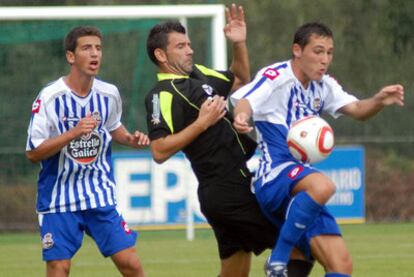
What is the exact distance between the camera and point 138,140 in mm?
8633

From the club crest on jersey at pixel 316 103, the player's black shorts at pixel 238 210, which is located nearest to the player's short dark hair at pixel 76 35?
the player's black shorts at pixel 238 210

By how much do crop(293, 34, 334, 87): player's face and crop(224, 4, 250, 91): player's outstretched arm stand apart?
2.42 ft

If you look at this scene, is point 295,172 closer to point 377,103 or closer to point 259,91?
point 259,91

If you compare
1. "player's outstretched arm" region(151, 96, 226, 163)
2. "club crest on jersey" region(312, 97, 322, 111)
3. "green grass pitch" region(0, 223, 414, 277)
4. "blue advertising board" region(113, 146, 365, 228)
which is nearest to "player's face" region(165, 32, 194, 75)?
"player's outstretched arm" region(151, 96, 226, 163)

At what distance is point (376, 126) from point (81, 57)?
35.4 ft

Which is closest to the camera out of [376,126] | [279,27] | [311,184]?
[311,184]

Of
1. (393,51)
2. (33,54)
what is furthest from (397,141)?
(33,54)

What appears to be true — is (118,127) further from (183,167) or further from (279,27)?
(279,27)

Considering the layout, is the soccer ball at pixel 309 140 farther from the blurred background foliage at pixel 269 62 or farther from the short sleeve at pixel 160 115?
the blurred background foliage at pixel 269 62

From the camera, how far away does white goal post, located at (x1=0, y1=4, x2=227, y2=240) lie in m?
15.1

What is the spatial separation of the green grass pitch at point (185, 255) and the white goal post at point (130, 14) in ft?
2.97

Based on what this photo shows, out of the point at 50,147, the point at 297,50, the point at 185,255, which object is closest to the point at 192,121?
the point at 297,50

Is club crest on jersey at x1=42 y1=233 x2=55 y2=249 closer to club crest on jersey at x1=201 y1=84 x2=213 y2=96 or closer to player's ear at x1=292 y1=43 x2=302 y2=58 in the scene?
club crest on jersey at x1=201 y1=84 x2=213 y2=96

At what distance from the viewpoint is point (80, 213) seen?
850 centimetres
